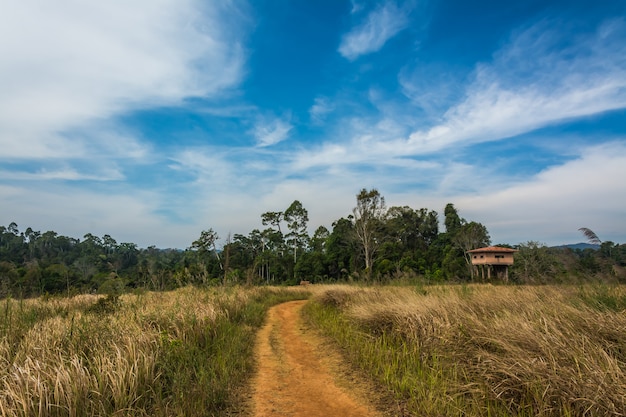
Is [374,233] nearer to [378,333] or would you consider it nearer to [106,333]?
[378,333]

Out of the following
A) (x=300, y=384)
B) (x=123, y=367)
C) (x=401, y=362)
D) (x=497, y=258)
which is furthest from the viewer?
(x=497, y=258)

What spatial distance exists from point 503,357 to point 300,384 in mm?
3035

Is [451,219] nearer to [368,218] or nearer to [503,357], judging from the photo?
[368,218]

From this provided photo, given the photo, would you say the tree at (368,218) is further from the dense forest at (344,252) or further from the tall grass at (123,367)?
the tall grass at (123,367)

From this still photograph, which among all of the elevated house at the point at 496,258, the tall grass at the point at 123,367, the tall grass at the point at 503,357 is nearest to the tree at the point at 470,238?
the elevated house at the point at 496,258

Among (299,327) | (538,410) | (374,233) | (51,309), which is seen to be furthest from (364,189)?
(538,410)

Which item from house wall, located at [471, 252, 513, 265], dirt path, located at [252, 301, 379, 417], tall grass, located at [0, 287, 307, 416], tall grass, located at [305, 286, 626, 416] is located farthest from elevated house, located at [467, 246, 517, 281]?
tall grass, located at [0, 287, 307, 416]

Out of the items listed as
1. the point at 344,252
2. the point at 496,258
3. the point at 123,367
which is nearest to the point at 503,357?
the point at 123,367

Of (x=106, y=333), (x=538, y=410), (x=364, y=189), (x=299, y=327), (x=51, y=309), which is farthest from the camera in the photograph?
(x=364, y=189)

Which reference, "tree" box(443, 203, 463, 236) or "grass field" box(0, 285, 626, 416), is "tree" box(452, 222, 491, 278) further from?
"grass field" box(0, 285, 626, 416)

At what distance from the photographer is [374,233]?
43.8 m

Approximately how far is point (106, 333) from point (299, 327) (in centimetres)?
604

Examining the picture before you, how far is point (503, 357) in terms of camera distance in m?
3.91

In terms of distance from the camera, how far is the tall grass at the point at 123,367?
3229 millimetres
